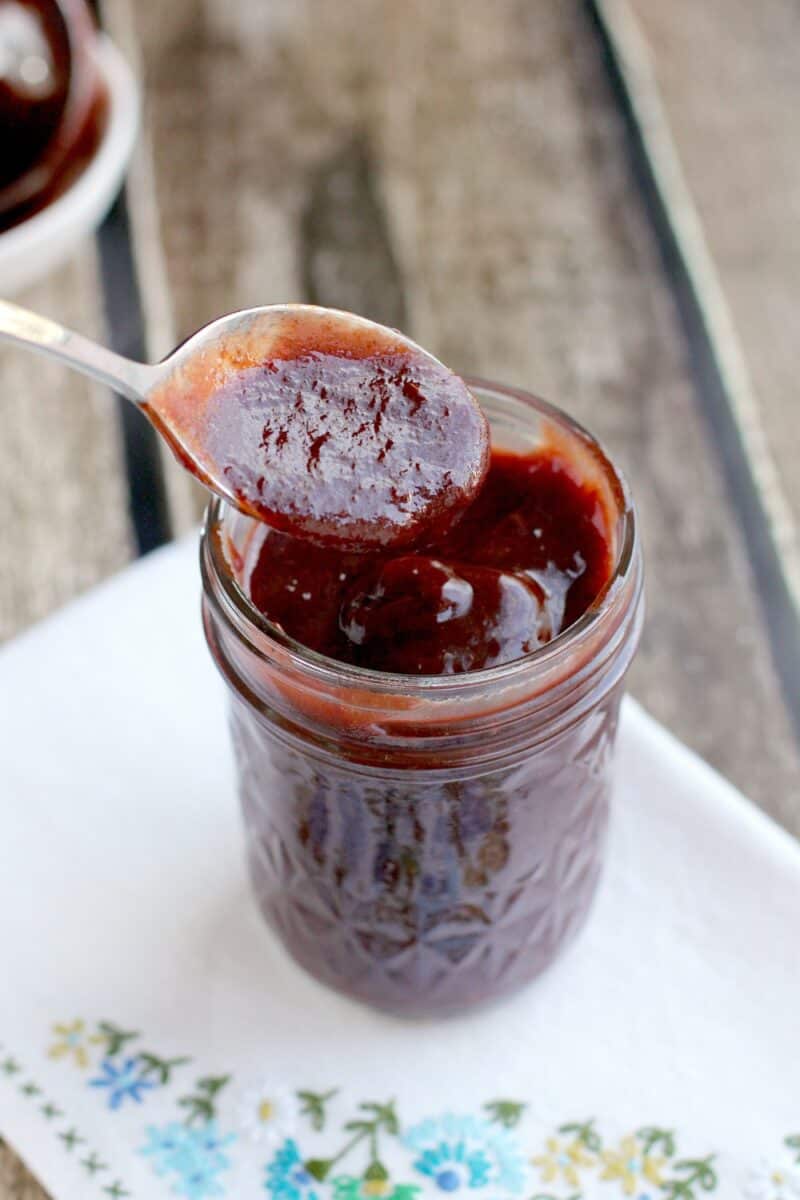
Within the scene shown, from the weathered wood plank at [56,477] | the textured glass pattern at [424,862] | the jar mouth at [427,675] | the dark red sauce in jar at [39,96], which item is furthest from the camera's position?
the dark red sauce in jar at [39,96]

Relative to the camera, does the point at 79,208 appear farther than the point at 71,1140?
Yes

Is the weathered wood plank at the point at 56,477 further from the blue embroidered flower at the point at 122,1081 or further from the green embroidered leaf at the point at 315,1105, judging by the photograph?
the green embroidered leaf at the point at 315,1105

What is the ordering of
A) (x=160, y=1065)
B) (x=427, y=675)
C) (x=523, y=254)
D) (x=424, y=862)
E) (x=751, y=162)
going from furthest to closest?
(x=751, y=162)
(x=523, y=254)
(x=160, y=1065)
(x=424, y=862)
(x=427, y=675)

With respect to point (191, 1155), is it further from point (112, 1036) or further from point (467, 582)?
point (467, 582)

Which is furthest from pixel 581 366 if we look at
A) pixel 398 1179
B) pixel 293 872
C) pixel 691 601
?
pixel 398 1179

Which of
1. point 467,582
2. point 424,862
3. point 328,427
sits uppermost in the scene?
point 328,427

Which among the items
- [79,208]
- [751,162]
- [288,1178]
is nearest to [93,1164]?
[288,1178]

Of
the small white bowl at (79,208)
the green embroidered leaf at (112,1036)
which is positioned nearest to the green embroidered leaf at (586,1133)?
the green embroidered leaf at (112,1036)

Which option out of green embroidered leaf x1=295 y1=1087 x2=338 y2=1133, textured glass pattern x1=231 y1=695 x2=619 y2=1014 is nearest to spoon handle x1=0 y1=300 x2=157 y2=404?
textured glass pattern x1=231 y1=695 x2=619 y2=1014
